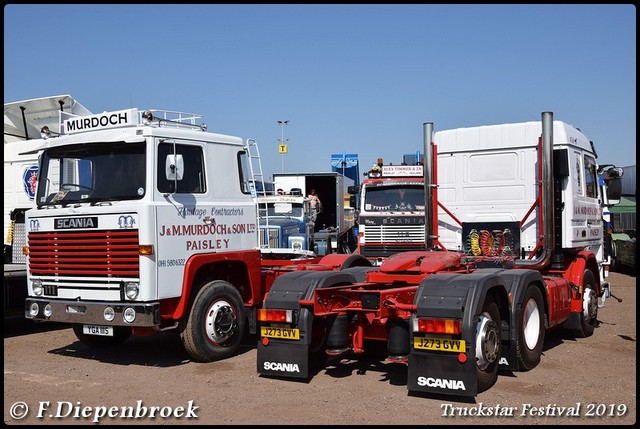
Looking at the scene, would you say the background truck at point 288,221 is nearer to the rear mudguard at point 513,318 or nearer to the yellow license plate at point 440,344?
the rear mudguard at point 513,318

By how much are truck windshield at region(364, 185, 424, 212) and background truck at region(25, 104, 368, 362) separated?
6.95 m

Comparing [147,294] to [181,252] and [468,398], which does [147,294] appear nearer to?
[181,252]

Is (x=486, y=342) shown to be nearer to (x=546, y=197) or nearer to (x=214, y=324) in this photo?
(x=546, y=197)

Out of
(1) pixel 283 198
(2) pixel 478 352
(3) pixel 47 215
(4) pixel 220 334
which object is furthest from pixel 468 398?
(1) pixel 283 198

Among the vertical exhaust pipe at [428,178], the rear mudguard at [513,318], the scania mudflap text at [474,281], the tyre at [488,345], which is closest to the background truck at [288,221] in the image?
the vertical exhaust pipe at [428,178]

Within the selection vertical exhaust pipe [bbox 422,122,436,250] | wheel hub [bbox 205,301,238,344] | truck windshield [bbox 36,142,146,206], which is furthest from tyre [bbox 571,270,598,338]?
truck windshield [bbox 36,142,146,206]

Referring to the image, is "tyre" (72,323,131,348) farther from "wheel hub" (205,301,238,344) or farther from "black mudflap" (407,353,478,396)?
"black mudflap" (407,353,478,396)

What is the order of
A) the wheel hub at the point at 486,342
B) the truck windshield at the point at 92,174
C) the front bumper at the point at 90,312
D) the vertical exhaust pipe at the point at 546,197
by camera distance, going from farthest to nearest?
the vertical exhaust pipe at the point at 546,197, the truck windshield at the point at 92,174, the front bumper at the point at 90,312, the wheel hub at the point at 486,342

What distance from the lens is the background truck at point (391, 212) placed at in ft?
51.4

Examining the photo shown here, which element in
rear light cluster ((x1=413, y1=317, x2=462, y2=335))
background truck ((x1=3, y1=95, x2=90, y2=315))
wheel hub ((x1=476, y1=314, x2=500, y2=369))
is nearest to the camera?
rear light cluster ((x1=413, y1=317, x2=462, y2=335))

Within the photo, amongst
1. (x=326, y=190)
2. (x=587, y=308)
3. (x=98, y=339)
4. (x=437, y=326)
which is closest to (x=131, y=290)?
(x=98, y=339)

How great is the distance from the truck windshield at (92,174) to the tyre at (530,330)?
15.4 ft

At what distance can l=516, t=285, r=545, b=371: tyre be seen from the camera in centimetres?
745

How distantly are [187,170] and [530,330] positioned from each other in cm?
470
